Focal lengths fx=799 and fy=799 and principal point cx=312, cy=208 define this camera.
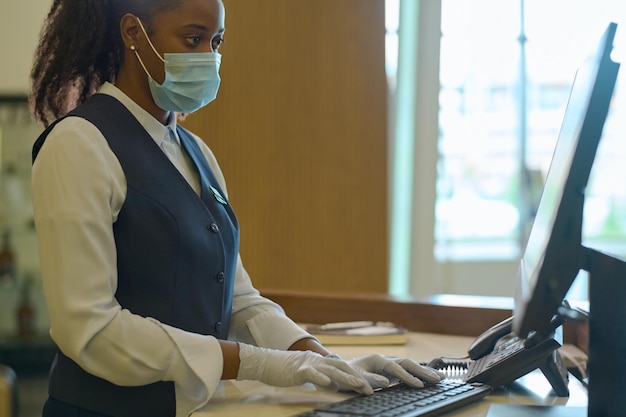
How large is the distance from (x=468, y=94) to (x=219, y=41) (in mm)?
3618

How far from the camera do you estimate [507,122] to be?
16.9ft

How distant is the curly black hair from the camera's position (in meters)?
1.60

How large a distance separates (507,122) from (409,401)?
13.9 feet

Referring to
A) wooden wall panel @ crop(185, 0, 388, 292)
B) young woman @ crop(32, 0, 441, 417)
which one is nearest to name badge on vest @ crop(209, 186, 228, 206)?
young woman @ crop(32, 0, 441, 417)

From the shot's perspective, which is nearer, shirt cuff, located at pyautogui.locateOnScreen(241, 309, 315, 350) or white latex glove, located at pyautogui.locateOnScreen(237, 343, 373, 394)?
white latex glove, located at pyautogui.locateOnScreen(237, 343, 373, 394)

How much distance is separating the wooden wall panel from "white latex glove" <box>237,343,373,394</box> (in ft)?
7.58

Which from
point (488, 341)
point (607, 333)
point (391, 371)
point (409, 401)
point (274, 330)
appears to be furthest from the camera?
point (274, 330)

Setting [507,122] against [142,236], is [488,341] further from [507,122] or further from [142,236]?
[507,122]

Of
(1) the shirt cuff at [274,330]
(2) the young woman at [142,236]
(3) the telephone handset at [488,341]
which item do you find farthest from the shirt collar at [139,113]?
(3) the telephone handset at [488,341]

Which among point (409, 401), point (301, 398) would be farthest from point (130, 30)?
point (409, 401)

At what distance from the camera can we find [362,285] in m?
3.68

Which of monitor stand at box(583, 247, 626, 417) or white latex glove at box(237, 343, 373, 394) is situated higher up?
monitor stand at box(583, 247, 626, 417)

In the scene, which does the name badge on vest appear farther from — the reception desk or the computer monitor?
the computer monitor

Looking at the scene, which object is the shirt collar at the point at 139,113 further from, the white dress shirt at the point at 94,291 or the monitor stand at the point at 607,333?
the monitor stand at the point at 607,333
